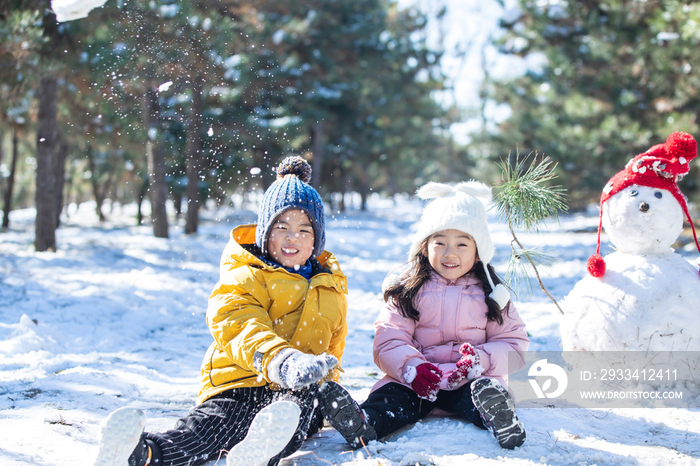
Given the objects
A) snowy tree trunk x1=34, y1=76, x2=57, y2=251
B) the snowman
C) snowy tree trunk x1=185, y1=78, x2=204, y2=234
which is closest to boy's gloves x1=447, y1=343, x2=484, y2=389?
the snowman

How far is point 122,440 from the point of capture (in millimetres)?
1796

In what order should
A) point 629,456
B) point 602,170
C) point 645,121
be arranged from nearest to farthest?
point 629,456 → point 645,121 → point 602,170

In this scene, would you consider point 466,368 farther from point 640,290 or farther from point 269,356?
point 640,290

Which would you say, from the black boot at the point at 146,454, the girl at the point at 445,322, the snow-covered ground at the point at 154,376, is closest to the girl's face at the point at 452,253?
the girl at the point at 445,322

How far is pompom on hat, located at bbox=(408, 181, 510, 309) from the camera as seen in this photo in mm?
2674

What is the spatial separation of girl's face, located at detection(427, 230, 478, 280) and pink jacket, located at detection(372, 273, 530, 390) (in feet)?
0.25

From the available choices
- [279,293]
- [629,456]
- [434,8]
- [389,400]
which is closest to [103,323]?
[279,293]

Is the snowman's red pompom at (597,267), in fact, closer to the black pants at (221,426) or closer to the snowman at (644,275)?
the snowman at (644,275)

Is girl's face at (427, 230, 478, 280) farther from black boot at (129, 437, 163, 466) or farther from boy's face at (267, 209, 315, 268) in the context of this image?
black boot at (129, 437, 163, 466)

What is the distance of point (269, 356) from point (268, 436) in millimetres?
315

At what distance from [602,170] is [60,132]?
14.3m

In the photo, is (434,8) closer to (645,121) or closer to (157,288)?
(645,121)

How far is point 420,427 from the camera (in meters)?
2.42

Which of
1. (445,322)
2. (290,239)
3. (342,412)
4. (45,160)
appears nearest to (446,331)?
(445,322)
